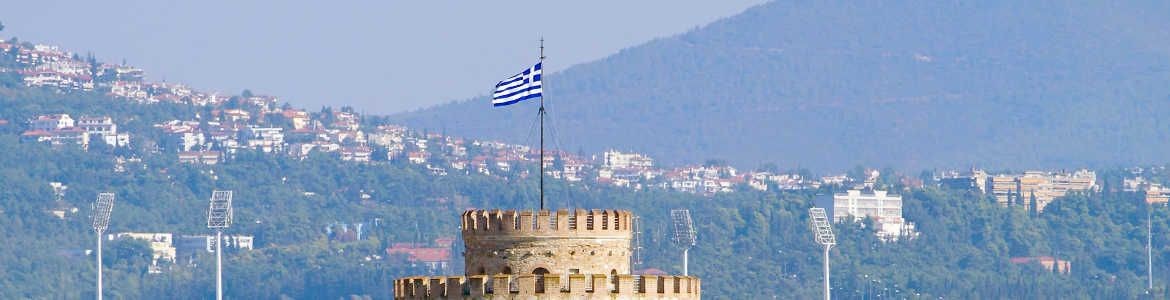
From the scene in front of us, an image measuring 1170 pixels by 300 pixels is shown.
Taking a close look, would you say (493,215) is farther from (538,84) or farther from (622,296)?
(538,84)

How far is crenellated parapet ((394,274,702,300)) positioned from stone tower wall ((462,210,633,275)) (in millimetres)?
455

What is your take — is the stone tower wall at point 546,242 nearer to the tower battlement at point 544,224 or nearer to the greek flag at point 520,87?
the tower battlement at point 544,224

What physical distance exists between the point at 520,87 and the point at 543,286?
11576mm

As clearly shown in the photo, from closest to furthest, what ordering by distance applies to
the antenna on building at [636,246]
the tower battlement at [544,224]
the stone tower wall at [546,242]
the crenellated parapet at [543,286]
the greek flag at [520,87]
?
the crenellated parapet at [543,286] < the tower battlement at [544,224] < the stone tower wall at [546,242] < the antenna on building at [636,246] < the greek flag at [520,87]

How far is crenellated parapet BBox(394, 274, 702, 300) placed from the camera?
51688 mm

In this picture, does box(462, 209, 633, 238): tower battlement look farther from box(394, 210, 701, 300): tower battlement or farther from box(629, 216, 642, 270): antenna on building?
box(629, 216, 642, 270): antenna on building

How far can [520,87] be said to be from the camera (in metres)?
63.0

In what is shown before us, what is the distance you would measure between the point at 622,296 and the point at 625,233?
1038 mm

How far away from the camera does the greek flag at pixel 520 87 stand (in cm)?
6194

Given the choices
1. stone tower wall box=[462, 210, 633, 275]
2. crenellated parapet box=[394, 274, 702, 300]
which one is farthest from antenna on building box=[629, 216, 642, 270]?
crenellated parapet box=[394, 274, 702, 300]

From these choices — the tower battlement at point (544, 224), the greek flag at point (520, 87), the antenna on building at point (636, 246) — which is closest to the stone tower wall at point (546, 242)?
the tower battlement at point (544, 224)

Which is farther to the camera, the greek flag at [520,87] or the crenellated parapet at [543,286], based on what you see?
the greek flag at [520,87]

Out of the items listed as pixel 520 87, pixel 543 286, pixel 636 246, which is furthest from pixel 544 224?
→ pixel 636 246

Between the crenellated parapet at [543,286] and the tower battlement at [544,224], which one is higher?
the tower battlement at [544,224]
